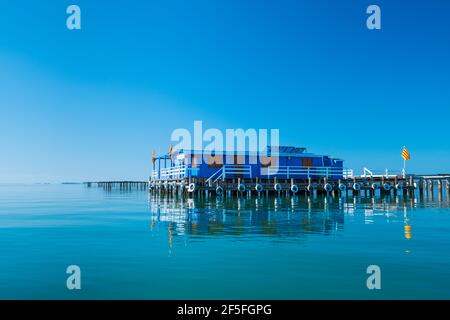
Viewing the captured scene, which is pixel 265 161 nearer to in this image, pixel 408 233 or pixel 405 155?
pixel 405 155

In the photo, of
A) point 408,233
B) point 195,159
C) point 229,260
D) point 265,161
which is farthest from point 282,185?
point 229,260

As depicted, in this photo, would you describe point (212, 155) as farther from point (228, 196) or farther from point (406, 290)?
point (406, 290)

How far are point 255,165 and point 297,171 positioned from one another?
15.0ft

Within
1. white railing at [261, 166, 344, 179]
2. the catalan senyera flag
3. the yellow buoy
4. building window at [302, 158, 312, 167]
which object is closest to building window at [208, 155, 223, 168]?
white railing at [261, 166, 344, 179]

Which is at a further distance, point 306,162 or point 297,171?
point 306,162

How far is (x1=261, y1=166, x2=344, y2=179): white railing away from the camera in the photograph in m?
40.0

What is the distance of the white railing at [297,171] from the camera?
3997cm

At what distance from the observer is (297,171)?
1594 inches

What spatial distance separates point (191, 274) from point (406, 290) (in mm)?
4255

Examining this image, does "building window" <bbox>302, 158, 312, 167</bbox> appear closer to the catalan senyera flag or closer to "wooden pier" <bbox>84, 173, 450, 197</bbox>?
"wooden pier" <bbox>84, 173, 450, 197</bbox>

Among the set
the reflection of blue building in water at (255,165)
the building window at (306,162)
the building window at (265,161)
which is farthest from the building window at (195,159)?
the building window at (306,162)

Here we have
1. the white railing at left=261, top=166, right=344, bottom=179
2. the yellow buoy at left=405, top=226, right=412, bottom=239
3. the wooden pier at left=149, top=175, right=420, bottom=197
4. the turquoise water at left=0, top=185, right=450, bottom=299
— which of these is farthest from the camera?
the white railing at left=261, top=166, right=344, bottom=179
